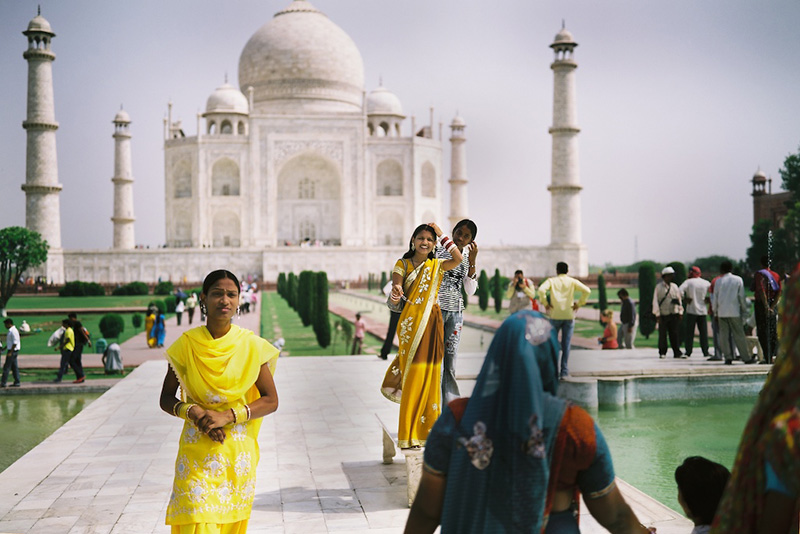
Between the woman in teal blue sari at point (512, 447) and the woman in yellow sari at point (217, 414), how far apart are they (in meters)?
0.84

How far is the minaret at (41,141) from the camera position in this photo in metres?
25.7

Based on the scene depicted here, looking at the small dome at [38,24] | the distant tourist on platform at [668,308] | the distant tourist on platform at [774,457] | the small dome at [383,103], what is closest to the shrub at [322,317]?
the distant tourist on platform at [668,308]

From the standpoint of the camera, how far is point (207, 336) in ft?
7.08

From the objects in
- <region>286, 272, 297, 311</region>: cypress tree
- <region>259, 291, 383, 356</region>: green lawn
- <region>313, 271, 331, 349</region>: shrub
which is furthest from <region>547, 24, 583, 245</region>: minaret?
<region>313, 271, 331, 349</region>: shrub

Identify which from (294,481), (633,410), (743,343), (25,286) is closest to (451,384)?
(294,481)

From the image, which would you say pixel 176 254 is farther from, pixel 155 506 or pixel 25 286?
pixel 155 506

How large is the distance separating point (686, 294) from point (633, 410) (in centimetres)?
200

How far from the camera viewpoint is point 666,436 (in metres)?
5.12

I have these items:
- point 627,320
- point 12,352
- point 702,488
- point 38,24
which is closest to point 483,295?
Result: point 627,320

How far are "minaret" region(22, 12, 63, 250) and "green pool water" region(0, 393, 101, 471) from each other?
20592 mm

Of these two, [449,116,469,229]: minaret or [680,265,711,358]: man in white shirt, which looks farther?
[449,116,469,229]: minaret

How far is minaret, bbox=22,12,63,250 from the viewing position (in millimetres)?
25688

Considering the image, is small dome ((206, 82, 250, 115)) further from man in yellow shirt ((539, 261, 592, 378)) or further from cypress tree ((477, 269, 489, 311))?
man in yellow shirt ((539, 261, 592, 378))

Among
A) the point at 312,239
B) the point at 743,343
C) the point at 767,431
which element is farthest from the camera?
the point at 312,239
